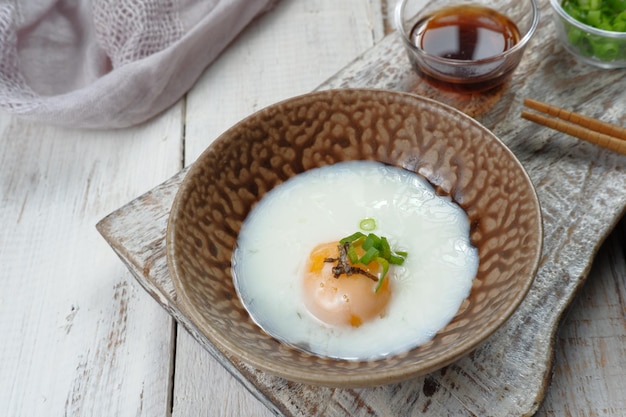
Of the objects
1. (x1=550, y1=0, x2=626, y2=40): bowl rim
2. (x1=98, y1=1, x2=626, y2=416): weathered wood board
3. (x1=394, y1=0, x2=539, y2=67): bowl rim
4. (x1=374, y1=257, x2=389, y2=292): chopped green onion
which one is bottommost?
(x1=98, y1=1, x2=626, y2=416): weathered wood board

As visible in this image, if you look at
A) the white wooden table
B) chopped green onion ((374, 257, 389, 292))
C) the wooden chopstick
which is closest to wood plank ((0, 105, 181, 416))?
the white wooden table

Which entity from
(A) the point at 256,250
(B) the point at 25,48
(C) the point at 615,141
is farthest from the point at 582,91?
(B) the point at 25,48

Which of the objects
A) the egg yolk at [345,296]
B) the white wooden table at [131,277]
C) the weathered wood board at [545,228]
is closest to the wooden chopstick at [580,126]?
the weathered wood board at [545,228]

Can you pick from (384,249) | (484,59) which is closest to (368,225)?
(384,249)

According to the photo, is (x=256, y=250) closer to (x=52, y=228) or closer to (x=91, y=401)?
(x=91, y=401)

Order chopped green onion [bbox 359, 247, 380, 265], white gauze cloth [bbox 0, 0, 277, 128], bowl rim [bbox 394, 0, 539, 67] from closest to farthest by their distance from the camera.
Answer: chopped green onion [bbox 359, 247, 380, 265] → bowl rim [bbox 394, 0, 539, 67] → white gauze cloth [bbox 0, 0, 277, 128]

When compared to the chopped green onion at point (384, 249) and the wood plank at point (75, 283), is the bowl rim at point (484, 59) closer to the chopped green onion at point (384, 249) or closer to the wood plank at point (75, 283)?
the chopped green onion at point (384, 249)

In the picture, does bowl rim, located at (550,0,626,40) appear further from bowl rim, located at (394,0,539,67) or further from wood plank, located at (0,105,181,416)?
wood plank, located at (0,105,181,416)

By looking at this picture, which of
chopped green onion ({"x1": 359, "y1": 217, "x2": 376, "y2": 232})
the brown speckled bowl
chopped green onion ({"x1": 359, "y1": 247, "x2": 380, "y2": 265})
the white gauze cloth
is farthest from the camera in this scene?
the white gauze cloth
